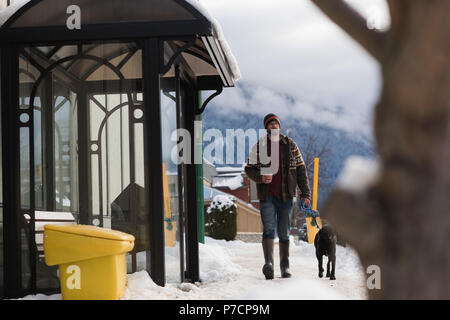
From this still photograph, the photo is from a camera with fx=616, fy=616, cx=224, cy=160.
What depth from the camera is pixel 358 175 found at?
143 centimetres

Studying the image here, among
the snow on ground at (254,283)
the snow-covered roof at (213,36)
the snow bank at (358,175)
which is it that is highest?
the snow-covered roof at (213,36)

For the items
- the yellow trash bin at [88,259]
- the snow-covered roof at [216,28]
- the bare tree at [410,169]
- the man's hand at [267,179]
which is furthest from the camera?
the man's hand at [267,179]

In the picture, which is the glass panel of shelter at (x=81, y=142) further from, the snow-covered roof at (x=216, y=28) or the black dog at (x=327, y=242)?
the black dog at (x=327, y=242)

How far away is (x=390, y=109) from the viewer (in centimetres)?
134

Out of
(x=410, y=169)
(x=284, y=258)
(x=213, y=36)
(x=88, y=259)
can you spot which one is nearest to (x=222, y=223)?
(x=284, y=258)

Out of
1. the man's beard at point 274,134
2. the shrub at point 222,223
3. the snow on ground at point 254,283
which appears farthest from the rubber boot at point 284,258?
the shrub at point 222,223

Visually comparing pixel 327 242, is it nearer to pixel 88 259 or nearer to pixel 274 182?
pixel 274 182

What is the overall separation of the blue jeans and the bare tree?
225 inches

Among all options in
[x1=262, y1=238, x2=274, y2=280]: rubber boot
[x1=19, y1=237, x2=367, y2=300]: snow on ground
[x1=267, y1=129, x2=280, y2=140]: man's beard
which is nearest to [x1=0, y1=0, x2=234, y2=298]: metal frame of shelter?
[x1=19, y1=237, x2=367, y2=300]: snow on ground

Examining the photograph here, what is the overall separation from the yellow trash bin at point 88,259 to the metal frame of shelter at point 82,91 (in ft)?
2.03

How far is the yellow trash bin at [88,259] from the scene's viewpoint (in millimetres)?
5016

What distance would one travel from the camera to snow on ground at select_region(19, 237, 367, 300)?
4.30m

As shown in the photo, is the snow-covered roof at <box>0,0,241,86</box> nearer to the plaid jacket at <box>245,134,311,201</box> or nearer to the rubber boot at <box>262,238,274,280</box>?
the plaid jacket at <box>245,134,311,201</box>
